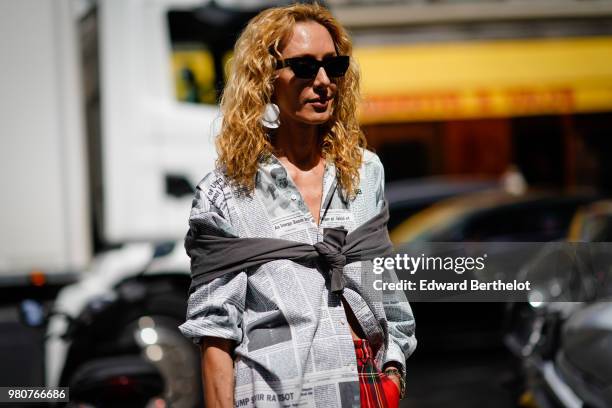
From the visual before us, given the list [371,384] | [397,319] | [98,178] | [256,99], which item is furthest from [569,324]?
[98,178]

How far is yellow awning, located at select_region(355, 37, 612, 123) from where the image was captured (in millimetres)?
11016

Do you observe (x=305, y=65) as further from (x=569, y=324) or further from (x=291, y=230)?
(x=569, y=324)

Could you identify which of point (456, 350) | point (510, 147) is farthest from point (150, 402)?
point (510, 147)

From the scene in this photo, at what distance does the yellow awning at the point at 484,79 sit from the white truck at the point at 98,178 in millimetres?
5124

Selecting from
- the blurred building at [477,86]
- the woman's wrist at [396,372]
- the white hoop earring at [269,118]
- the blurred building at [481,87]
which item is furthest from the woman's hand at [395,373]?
the blurred building at [477,86]

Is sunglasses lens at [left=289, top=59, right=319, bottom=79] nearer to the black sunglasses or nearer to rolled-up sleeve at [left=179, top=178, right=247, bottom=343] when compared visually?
the black sunglasses

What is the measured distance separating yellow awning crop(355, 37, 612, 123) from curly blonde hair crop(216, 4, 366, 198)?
849cm

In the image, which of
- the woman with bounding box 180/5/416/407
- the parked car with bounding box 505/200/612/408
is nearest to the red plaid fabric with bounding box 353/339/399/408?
the woman with bounding box 180/5/416/407

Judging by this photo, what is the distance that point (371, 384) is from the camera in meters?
2.38

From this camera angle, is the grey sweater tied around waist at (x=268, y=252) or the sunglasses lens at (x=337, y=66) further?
the sunglasses lens at (x=337, y=66)

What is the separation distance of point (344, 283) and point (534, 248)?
2.30 meters

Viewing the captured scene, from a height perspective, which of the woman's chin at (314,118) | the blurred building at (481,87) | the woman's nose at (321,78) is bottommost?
the woman's chin at (314,118)

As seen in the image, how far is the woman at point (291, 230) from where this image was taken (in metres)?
2.29

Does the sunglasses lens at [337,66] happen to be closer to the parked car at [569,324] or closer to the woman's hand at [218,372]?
the woman's hand at [218,372]
